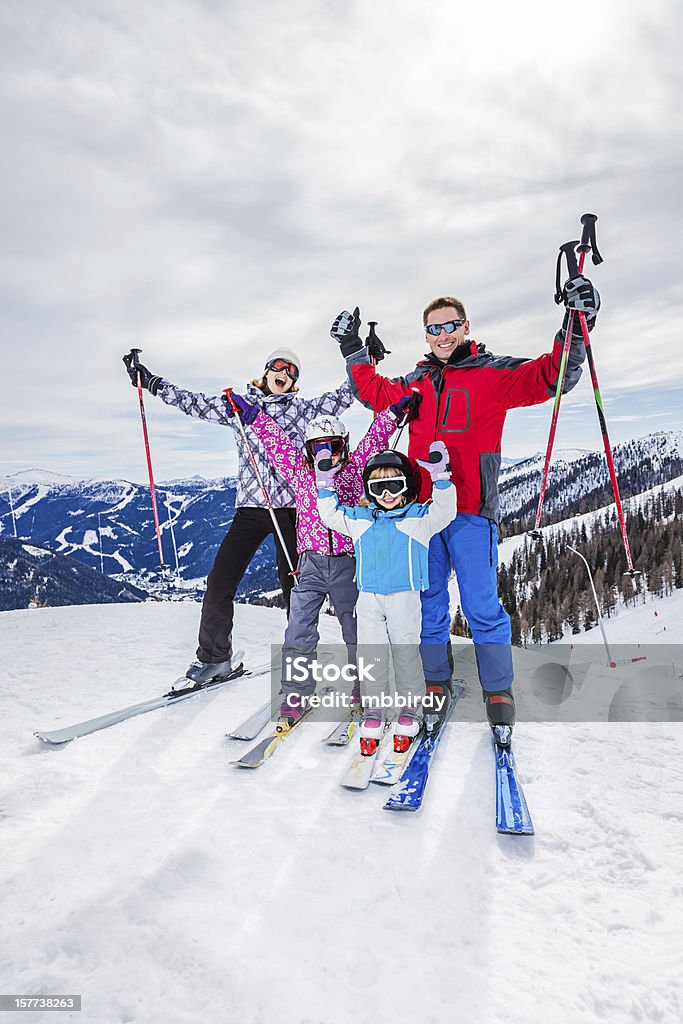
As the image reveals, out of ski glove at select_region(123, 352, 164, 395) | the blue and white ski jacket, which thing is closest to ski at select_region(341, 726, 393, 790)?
the blue and white ski jacket

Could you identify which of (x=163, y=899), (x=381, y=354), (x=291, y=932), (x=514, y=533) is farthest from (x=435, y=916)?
(x=514, y=533)

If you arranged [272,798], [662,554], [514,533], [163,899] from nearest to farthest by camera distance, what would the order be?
[163,899] → [272,798] → [662,554] → [514,533]

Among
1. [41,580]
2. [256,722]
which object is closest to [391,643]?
[256,722]

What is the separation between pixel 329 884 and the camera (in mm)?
2344

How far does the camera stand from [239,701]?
4.69 m

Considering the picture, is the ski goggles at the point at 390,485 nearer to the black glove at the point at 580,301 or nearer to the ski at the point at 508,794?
the black glove at the point at 580,301

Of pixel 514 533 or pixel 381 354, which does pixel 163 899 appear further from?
pixel 514 533

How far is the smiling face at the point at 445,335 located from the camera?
4262mm

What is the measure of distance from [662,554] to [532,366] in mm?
112791

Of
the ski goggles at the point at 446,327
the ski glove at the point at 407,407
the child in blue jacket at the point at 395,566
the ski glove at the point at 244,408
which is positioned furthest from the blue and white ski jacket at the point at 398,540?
the ski glove at the point at 244,408

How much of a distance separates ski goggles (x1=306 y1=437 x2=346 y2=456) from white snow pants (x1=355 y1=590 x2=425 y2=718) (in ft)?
4.01

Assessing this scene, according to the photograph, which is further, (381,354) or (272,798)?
(381,354)

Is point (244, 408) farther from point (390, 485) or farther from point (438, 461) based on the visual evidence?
point (438, 461)

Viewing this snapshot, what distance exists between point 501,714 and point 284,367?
352 cm
